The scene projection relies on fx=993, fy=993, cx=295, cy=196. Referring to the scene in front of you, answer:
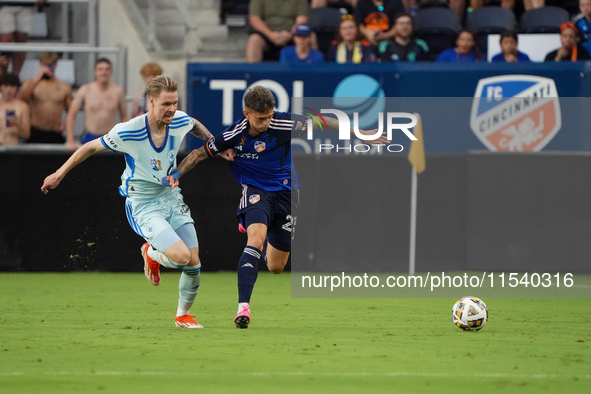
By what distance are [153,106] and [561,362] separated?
12.3ft

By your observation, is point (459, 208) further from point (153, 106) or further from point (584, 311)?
point (153, 106)

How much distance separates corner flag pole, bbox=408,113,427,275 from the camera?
13.4 metres

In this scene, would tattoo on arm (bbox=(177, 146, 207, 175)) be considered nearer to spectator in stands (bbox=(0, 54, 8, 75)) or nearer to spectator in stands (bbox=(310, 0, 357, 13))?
spectator in stands (bbox=(0, 54, 8, 75))

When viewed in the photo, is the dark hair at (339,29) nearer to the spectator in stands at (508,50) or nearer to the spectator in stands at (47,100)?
the spectator in stands at (508,50)

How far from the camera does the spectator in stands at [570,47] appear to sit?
47.2ft

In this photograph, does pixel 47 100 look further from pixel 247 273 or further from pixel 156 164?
pixel 247 273

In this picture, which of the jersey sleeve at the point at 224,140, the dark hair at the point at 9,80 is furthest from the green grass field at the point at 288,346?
the dark hair at the point at 9,80

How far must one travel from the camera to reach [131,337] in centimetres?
771

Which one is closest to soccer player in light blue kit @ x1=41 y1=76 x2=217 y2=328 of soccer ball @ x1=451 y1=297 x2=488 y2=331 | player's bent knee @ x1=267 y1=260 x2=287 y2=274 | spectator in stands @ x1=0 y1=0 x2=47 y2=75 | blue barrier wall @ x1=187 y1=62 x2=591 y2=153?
player's bent knee @ x1=267 y1=260 x2=287 y2=274

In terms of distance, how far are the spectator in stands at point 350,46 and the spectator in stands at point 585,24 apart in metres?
3.12

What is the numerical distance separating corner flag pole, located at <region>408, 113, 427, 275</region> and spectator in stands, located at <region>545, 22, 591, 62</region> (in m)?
2.50

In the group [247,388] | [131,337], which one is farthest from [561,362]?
[131,337]

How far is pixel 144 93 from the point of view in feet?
47.1

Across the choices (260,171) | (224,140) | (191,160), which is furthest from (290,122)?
(191,160)
